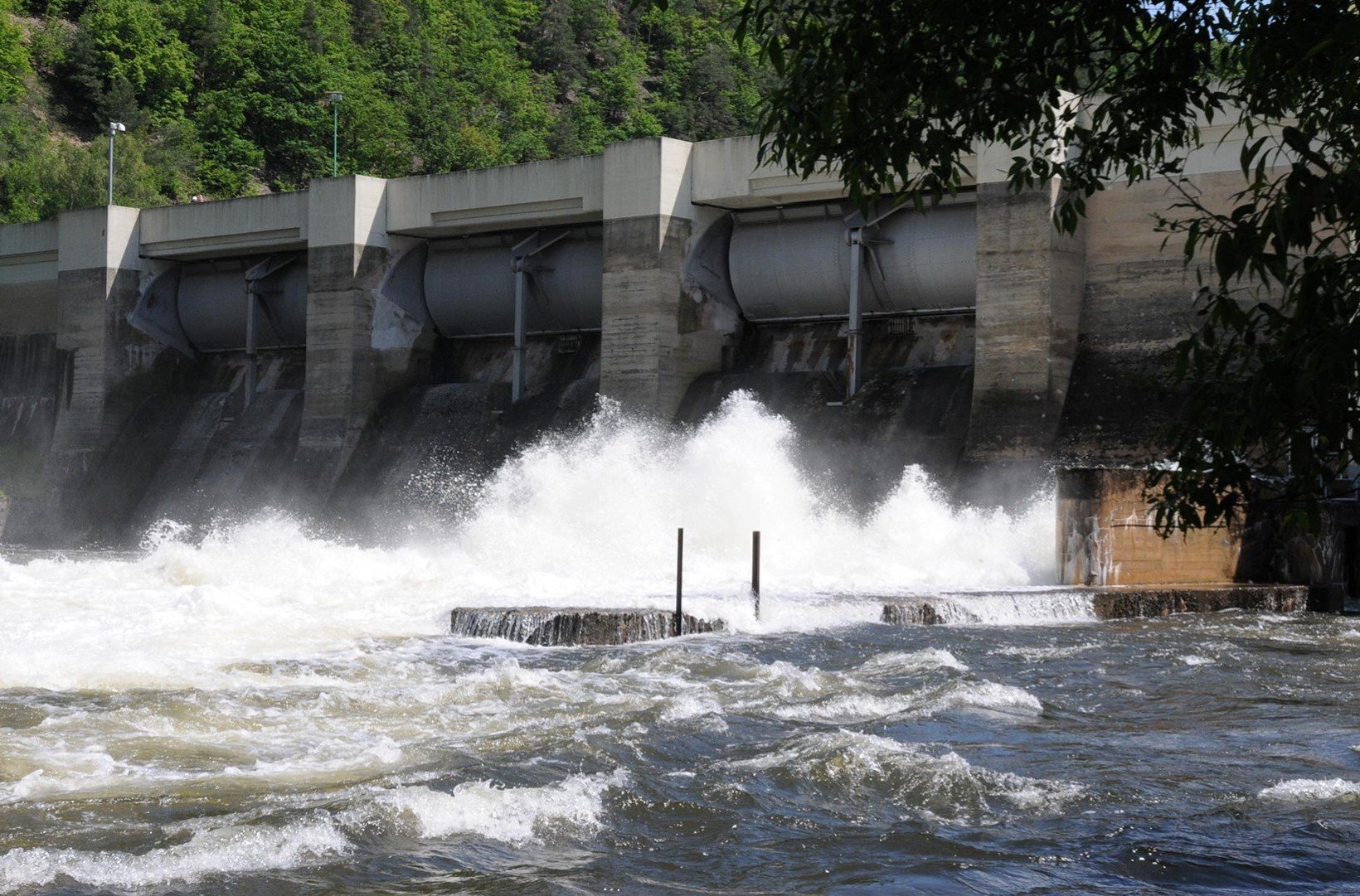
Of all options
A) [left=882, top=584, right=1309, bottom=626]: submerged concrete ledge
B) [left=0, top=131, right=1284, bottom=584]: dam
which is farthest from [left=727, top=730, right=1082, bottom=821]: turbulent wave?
[left=0, top=131, right=1284, bottom=584]: dam

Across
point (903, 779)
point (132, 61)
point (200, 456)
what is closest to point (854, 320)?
point (200, 456)

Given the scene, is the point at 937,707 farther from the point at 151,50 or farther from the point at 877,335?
the point at 151,50

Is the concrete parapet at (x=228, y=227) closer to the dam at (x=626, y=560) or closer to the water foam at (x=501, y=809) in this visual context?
the dam at (x=626, y=560)

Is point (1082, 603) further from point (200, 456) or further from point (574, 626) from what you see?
point (200, 456)

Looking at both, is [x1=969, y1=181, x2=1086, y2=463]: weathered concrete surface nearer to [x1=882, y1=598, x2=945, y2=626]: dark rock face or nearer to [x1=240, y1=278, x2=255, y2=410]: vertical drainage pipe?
[x1=882, y1=598, x2=945, y2=626]: dark rock face

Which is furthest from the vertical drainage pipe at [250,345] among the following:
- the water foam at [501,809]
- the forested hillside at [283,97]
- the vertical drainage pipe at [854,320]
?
the water foam at [501,809]

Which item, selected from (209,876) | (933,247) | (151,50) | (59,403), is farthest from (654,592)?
(151,50)

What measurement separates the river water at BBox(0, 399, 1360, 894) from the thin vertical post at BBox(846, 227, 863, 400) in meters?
6.15

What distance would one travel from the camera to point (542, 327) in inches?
1260

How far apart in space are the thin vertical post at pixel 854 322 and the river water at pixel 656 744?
6151 millimetres

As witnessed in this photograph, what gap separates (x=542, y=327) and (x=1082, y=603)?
16271 mm

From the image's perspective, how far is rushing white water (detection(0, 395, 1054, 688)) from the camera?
610 inches

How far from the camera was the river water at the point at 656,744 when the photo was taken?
7148 millimetres

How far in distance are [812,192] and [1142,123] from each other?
20.9 meters
